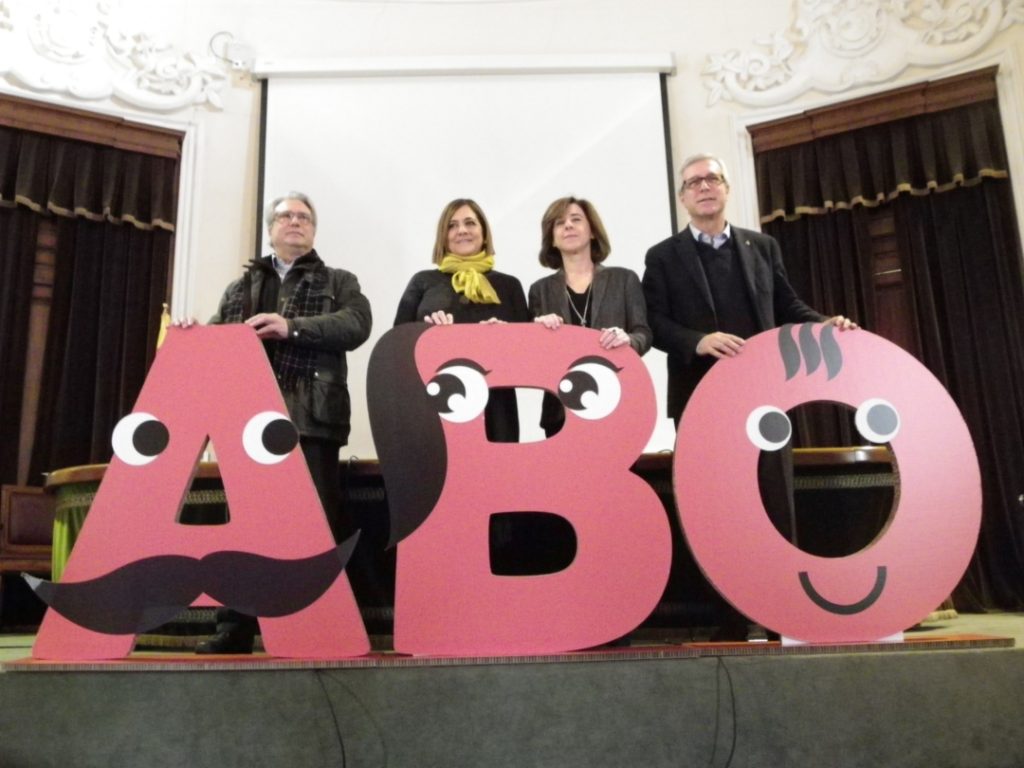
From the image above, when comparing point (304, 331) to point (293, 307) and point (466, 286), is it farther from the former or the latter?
point (466, 286)

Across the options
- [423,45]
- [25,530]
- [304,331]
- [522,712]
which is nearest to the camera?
[522,712]

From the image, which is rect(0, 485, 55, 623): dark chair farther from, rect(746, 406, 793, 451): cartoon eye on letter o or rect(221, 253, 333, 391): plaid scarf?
rect(746, 406, 793, 451): cartoon eye on letter o

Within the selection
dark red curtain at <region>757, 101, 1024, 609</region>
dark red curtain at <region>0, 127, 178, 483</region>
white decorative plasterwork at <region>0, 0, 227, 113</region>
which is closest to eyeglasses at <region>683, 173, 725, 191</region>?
dark red curtain at <region>757, 101, 1024, 609</region>

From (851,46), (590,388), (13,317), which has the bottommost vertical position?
(590,388)

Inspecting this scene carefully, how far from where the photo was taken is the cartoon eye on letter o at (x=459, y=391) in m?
1.95

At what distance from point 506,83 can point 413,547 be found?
3654 millimetres

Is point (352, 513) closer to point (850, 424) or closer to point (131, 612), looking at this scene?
point (131, 612)

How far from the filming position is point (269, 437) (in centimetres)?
192

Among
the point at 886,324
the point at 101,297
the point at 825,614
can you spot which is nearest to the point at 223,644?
the point at 825,614

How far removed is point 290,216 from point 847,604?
1.69 meters

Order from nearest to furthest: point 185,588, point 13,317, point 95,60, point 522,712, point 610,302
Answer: point 522,712 < point 185,588 < point 610,302 < point 13,317 < point 95,60

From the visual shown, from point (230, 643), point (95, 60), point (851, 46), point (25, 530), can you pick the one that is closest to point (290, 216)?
point (230, 643)

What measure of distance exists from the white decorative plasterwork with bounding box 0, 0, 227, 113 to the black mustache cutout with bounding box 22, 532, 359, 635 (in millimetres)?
3486

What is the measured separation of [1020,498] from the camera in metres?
3.96
